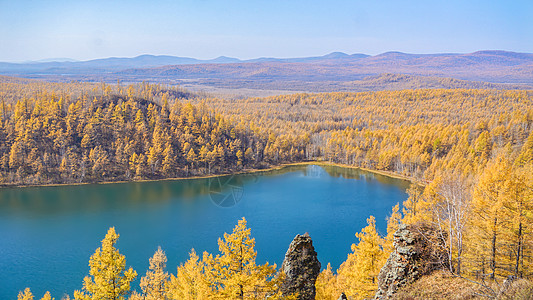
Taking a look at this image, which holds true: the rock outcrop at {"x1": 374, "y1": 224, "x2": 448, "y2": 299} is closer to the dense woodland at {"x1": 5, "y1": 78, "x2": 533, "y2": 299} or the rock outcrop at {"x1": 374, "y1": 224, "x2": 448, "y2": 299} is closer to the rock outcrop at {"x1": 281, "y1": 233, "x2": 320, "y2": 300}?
the rock outcrop at {"x1": 281, "y1": 233, "x2": 320, "y2": 300}

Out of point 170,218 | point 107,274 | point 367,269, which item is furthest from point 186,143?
point 367,269

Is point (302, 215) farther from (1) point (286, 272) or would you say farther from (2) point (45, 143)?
(2) point (45, 143)

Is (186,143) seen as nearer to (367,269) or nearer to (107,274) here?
(107,274)

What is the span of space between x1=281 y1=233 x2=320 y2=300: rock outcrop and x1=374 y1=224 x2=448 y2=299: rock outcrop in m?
2.93

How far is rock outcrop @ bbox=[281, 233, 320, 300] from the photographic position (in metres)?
14.5

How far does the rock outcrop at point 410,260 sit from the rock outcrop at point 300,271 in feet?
9.61

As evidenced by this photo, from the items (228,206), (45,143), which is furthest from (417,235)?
(45,143)

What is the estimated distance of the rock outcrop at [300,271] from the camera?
14.5 metres

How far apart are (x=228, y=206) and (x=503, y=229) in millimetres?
47981

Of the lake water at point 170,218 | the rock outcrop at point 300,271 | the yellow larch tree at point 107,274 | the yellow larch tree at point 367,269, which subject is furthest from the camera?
the lake water at point 170,218

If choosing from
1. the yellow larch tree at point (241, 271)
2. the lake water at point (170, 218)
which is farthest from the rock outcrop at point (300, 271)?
the lake water at point (170, 218)

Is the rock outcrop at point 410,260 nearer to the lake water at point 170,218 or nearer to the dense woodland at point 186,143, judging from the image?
the lake water at point 170,218

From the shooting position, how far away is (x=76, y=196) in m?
61.1

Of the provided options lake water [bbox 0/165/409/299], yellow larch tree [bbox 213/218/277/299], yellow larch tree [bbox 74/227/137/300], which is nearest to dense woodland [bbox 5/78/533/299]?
lake water [bbox 0/165/409/299]
